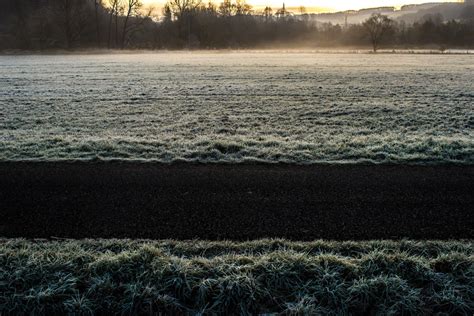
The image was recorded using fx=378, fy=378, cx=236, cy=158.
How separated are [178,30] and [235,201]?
10361cm

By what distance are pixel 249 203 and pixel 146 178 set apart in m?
2.20

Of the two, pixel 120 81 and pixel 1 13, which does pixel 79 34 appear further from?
pixel 120 81

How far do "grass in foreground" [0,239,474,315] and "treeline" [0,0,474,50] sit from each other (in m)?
86.2

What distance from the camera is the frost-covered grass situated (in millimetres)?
8414

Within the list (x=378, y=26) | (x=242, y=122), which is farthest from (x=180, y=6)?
(x=242, y=122)

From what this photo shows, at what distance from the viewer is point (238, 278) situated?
3.73 meters

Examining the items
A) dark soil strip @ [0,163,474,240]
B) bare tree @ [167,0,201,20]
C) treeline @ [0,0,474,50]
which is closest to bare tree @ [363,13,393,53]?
treeline @ [0,0,474,50]

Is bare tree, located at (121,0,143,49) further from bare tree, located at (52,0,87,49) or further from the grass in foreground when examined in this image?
the grass in foreground

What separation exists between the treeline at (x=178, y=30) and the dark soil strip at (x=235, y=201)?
83590 mm

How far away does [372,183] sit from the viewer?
6516mm

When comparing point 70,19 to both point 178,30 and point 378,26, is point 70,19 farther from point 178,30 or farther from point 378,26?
point 378,26

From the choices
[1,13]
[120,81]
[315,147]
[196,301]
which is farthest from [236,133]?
[1,13]

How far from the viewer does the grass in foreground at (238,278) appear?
11.5 feet

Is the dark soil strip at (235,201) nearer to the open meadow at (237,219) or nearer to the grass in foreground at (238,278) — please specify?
the open meadow at (237,219)
